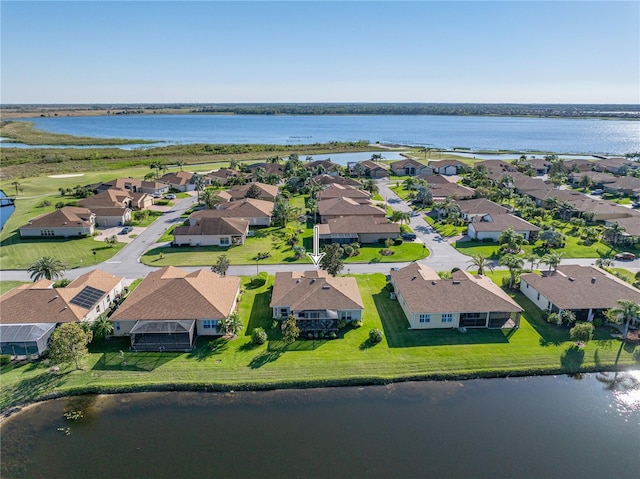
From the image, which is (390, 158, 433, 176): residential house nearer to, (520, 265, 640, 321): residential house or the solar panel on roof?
(520, 265, 640, 321): residential house

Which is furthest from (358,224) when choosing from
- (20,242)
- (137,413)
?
(20,242)

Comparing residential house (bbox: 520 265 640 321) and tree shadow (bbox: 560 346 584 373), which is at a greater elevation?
residential house (bbox: 520 265 640 321)

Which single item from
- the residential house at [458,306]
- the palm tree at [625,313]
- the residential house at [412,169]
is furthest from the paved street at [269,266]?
the residential house at [412,169]

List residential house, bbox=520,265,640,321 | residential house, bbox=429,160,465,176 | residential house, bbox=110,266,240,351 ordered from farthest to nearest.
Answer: residential house, bbox=429,160,465,176, residential house, bbox=520,265,640,321, residential house, bbox=110,266,240,351

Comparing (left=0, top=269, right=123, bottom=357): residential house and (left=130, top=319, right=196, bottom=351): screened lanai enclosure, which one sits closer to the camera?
(left=0, top=269, right=123, bottom=357): residential house

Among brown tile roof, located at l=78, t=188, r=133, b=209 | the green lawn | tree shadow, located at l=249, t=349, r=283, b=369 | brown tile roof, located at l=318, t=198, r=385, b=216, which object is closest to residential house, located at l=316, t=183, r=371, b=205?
brown tile roof, located at l=318, t=198, r=385, b=216

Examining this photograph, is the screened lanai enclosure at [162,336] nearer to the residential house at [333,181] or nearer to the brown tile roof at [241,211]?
the brown tile roof at [241,211]

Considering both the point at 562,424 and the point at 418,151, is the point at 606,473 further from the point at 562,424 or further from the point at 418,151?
the point at 418,151

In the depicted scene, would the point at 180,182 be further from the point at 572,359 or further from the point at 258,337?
the point at 572,359
